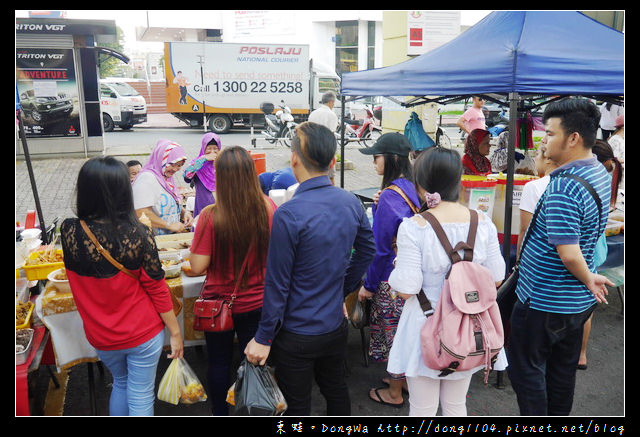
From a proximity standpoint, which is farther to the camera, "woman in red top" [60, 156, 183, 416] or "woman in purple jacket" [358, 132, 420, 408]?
"woman in purple jacket" [358, 132, 420, 408]

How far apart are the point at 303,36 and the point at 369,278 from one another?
2516 centimetres

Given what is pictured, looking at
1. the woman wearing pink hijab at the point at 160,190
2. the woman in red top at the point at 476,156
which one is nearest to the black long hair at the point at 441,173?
the woman wearing pink hijab at the point at 160,190

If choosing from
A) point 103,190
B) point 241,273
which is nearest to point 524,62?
point 241,273

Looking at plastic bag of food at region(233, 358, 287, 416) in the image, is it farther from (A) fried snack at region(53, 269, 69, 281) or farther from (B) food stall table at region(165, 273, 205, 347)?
(A) fried snack at region(53, 269, 69, 281)

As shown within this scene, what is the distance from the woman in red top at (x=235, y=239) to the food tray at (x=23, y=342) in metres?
0.96

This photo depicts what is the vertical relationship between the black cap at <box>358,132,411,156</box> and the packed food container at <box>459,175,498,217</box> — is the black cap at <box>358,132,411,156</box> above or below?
above

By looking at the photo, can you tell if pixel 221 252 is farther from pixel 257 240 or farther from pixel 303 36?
pixel 303 36

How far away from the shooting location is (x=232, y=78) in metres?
16.9

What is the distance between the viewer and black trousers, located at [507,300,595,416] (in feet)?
7.64

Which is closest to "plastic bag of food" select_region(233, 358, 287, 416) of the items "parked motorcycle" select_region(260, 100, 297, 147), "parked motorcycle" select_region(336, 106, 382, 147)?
"parked motorcycle" select_region(336, 106, 382, 147)

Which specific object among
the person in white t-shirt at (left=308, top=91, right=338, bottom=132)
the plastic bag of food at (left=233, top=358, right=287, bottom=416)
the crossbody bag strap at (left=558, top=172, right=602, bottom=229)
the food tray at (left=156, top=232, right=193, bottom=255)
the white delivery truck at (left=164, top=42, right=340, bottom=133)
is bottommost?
the plastic bag of food at (left=233, top=358, right=287, bottom=416)

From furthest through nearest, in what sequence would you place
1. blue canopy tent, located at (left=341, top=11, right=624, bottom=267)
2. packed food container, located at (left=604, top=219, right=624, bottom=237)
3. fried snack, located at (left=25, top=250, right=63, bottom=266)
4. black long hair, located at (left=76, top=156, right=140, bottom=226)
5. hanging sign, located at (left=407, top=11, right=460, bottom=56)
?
hanging sign, located at (left=407, top=11, right=460, bottom=56)
packed food container, located at (left=604, top=219, right=624, bottom=237)
blue canopy tent, located at (left=341, top=11, right=624, bottom=267)
fried snack, located at (left=25, top=250, right=63, bottom=266)
black long hair, located at (left=76, top=156, right=140, bottom=226)

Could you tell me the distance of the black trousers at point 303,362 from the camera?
2133 mm

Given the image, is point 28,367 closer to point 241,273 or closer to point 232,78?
point 241,273
